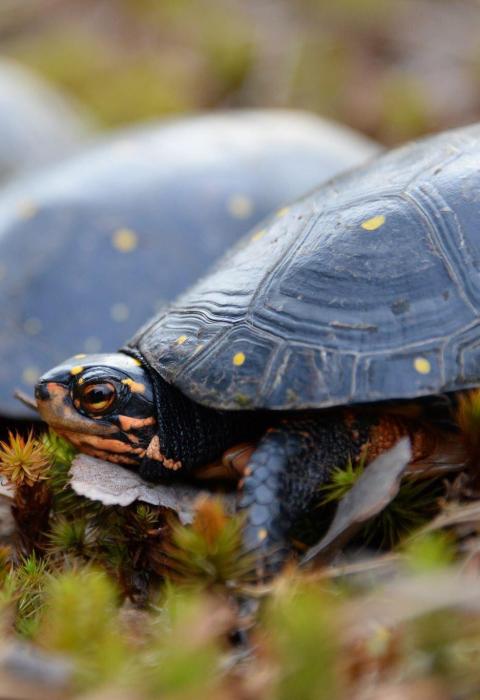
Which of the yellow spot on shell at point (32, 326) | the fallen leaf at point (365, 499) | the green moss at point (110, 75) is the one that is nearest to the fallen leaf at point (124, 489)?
the fallen leaf at point (365, 499)

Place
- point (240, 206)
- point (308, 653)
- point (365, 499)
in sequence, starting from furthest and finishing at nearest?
point (240, 206) < point (365, 499) < point (308, 653)

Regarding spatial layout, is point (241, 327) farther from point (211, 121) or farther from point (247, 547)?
point (211, 121)

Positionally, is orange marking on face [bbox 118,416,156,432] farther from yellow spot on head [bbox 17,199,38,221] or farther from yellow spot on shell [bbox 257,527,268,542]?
yellow spot on head [bbox 17,199,38,221]

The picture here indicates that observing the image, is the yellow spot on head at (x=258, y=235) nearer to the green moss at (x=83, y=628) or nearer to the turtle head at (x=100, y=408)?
the turtle head at (x=100, y=408)

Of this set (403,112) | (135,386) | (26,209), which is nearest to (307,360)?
(135,386)

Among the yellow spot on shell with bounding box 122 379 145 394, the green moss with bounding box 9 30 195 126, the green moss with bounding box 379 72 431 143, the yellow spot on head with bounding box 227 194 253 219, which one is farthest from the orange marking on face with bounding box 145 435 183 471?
the green moss with bounding box 9 30 195 126

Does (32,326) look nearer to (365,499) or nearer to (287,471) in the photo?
(287,471)

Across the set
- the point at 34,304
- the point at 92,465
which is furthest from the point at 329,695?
the point at 34,304
